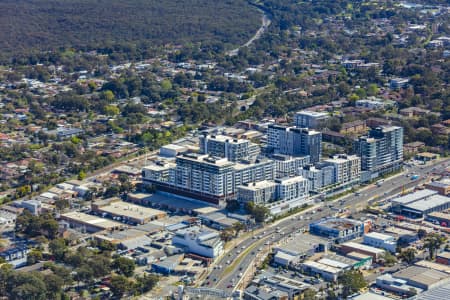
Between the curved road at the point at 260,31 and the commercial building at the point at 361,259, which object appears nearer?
the commercial building at the point at 361,259

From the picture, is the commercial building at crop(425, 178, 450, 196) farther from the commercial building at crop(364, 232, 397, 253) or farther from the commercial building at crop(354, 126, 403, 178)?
the commercial building at crop(364, 232, 397, 253)

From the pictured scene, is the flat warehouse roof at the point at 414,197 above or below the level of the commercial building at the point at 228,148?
below

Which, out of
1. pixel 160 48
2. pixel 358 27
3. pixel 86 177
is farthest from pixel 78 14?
pixel 86 177

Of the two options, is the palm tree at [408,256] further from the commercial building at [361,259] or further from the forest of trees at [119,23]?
the forest of trees at [119,23]

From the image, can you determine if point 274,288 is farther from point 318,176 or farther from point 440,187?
point 440,187

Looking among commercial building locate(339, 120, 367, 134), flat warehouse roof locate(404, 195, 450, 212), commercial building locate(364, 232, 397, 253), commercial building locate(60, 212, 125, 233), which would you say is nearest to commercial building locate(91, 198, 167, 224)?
commercial building locate(60, 212, 125, 233)

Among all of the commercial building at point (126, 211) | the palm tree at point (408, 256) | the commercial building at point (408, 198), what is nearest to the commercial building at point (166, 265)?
the commercial building at point (126, 211)
